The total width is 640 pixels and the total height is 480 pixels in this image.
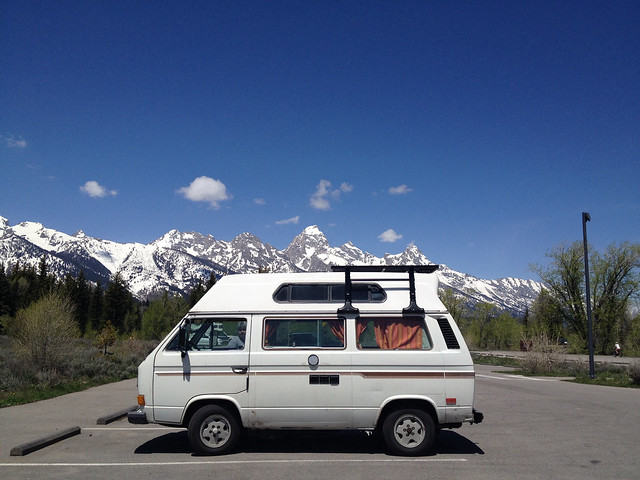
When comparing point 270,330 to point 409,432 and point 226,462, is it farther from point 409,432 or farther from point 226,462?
point 409,432

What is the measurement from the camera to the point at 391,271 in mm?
8508

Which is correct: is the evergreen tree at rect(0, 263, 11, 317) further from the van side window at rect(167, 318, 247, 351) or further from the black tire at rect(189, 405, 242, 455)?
the black tire at rect(189, 405, 242, 455)

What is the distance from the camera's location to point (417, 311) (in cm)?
790

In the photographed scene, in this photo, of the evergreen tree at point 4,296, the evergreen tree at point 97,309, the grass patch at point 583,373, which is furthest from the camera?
the evergreen tree at point 97,309

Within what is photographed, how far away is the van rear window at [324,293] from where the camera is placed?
8.12 meters

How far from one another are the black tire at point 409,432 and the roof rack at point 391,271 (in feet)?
5.13

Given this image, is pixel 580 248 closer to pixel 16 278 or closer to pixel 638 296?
pixel 638 296

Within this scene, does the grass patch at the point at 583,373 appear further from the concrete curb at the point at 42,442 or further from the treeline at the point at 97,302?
the treeline at the point at 97,302

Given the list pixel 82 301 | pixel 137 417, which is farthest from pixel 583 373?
pixel 82 301

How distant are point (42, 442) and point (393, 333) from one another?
613cm

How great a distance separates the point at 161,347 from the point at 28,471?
2381 millimetres

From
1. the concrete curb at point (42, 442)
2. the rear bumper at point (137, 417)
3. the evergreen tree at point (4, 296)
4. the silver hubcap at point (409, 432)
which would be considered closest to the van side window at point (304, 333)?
the silver hubcap at point (409, 432)

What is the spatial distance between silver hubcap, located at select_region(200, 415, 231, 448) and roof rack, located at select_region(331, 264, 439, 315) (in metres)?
2.53

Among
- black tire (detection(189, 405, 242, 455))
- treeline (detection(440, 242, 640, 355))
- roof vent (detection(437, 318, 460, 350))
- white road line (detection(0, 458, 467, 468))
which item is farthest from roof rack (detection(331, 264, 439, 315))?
treeline (detection(440, 242, 640, 355))
